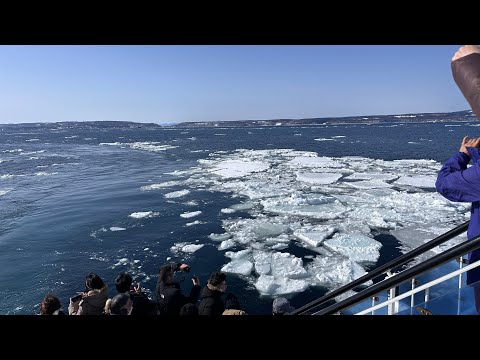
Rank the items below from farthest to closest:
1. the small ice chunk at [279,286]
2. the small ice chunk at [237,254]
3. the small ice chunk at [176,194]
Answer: the small ice chunk at [176,194], the small ice chunk at [237,254], the small ice chunk at [279,286]

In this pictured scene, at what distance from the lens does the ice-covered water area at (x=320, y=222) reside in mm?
7059

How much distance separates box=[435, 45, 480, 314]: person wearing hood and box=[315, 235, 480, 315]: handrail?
0.46 m

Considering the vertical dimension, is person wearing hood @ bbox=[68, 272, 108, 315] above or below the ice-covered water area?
above

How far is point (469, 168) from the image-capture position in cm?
162

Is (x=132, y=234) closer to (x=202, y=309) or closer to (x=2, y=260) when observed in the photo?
(x=2, y=260)

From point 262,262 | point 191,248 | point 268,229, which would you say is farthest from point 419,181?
point 191,248

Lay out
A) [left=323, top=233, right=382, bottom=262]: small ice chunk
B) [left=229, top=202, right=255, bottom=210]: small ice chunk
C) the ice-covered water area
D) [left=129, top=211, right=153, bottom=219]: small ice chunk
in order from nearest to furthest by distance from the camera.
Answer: the ice-covered water area
[left=323, top=233, right=382, bottom=262]: small ice chunk
[left=129, top=211, right=153, bottom=219]: small ice chunk
[left=229, top=202, right=255, bottom=210]: small ice chunk

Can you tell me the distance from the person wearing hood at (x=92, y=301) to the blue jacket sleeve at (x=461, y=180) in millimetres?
3073

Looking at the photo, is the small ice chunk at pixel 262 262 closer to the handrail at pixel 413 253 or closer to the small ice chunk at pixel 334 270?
the small ice chunk at pixel 334 270

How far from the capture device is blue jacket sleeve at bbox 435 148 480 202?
1619 mm

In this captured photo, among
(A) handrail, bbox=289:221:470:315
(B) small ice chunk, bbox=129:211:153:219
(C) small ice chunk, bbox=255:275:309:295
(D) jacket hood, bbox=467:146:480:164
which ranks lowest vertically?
(C) small ice chunk, bbox=255:275:309:295

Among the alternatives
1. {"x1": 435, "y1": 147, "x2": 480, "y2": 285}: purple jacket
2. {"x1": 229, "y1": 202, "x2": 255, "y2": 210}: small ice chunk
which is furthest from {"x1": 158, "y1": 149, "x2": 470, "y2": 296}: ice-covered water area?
{"x1": 435, "y1": 147, "x2": 480, "y2": 285}: purple jacket

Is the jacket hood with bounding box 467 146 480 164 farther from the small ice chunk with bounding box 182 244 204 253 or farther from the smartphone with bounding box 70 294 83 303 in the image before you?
the small ice chunk with bounding box 182 244 204 253

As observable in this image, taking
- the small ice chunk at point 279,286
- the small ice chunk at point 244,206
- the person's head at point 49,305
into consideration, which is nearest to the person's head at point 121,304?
the person's head at point 49,305
